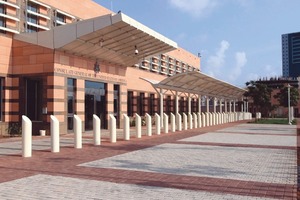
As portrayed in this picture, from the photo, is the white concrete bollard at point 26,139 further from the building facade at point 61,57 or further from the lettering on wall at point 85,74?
the lettering on wall at point 85,74

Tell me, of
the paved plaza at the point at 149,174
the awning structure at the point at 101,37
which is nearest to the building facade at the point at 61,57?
the awning structure at the point at 101,37

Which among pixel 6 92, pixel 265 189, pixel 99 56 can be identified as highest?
pixel 99 56

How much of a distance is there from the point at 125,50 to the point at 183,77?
14.8ft

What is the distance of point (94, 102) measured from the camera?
22.5 m

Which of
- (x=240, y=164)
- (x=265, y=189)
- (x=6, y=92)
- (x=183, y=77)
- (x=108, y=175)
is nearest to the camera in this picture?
(x=265, y=189)

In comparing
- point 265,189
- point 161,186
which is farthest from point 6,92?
point 265,189

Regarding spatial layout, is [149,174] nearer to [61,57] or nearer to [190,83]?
[61,57]

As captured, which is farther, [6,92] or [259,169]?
[6,92]

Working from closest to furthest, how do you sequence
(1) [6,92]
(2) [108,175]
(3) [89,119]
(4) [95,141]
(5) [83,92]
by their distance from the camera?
(2) [108,175], (4) [95,141], (1) [6,92], (5) [83,92], (3) [89,119]

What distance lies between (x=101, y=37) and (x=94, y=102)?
5.23m

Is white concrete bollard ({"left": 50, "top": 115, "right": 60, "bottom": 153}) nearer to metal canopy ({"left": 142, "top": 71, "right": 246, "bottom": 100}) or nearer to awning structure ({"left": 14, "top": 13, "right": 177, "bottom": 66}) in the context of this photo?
awning structure ({"left": 14, "top": 13, "right": 177, "bottom": 66})

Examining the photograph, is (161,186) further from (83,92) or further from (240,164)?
(83,92)

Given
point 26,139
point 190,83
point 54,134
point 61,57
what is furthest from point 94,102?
point 26,139

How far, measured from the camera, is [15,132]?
18.6 metres
